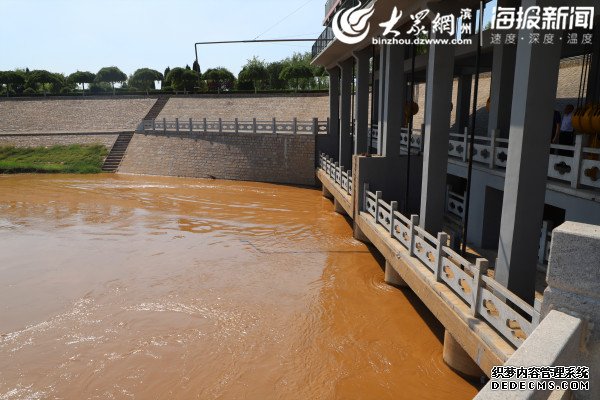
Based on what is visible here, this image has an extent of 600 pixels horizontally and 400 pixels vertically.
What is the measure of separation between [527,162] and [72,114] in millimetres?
37726

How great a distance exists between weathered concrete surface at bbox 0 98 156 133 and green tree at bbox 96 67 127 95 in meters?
11.2

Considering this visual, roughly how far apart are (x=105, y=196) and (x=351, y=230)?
42.7 feet

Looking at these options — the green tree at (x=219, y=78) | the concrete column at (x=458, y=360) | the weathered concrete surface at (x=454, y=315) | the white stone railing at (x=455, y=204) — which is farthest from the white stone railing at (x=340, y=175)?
the green tree at (x=219, y=78)

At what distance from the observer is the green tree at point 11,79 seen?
42.6 meters

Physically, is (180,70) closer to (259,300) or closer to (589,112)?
(259,300)

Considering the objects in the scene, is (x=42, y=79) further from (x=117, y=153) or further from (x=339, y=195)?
(x=339, y=195)

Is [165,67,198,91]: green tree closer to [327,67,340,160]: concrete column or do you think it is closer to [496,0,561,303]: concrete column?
[327,67,340,160]: concrete column

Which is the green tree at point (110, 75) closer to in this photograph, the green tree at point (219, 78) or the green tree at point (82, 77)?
the green tree at point (82, 77)

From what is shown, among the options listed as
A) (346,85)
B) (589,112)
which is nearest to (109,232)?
(346,85)

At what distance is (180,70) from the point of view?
40.3 m
